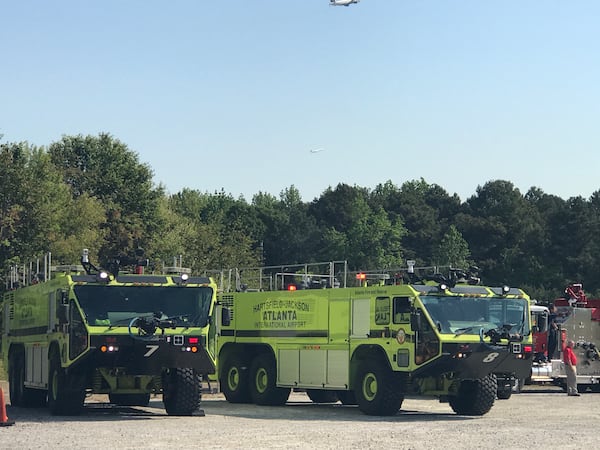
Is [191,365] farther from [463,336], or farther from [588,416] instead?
[588,416]

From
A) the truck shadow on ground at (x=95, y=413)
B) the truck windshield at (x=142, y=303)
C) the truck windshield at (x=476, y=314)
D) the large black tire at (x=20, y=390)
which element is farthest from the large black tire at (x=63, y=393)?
the truck windshield at (x=476, y=314)

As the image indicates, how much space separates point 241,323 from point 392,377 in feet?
20.9

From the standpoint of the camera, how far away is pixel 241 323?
33.2 meters

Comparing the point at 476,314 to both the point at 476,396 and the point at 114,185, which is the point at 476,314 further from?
the point at 114,185

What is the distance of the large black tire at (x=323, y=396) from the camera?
110 ft

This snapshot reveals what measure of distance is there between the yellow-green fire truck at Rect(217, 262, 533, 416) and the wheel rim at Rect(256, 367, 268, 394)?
0.20ft

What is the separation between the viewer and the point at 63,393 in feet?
86.2

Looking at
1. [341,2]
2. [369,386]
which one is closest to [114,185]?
[341,2]

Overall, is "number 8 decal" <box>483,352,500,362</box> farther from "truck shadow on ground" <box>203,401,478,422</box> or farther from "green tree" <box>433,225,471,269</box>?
"green tree" <box>433,225,471,269</box>

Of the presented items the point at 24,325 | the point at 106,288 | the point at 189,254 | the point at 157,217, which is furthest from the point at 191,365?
the point at 189,254

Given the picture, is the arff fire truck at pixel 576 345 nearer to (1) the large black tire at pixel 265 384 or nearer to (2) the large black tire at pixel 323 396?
(2) the large black tire at pixel 323 396

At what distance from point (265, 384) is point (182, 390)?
5.85 metres

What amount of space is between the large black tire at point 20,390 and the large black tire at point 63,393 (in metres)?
2.80

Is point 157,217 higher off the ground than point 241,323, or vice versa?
point 157,217
